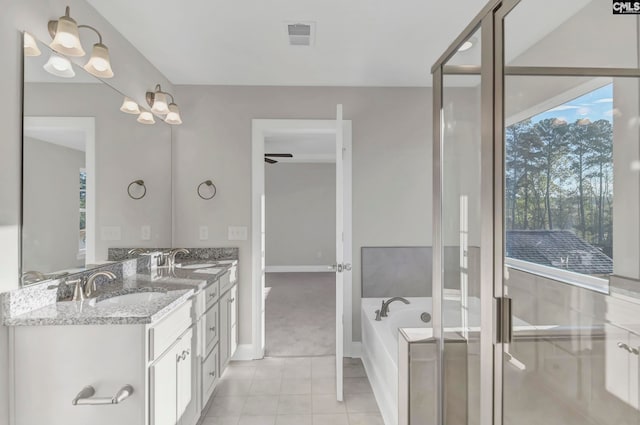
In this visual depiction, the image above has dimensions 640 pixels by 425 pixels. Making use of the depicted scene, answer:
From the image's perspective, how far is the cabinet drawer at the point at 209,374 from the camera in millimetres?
2033

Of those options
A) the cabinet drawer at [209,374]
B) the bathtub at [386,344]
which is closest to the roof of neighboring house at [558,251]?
the bathtub at [386,344]

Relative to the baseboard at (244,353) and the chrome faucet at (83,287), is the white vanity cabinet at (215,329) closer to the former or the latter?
the baseboard at (244,353)

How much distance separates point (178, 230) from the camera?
2.97 m

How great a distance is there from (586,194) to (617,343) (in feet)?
1.38

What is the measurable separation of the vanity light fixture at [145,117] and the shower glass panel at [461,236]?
7.06ft

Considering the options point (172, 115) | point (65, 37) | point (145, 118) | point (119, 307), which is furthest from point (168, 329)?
point (172, 115)

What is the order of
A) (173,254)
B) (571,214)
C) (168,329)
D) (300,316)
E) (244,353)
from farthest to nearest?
(300,316), (244,353), (173,254), (168,329), (571,214)

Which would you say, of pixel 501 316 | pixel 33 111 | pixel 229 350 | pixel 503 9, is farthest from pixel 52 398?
pixel 503 9

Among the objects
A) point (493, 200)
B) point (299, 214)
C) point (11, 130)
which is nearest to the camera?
point (493, 200)

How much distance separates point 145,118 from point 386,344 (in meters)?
2.42

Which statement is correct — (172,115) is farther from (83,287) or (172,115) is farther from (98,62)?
(83,287)

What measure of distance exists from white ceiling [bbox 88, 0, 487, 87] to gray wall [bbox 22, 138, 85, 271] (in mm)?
950

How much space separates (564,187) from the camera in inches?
34.4

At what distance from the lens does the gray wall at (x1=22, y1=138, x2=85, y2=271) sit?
1.45 meters
